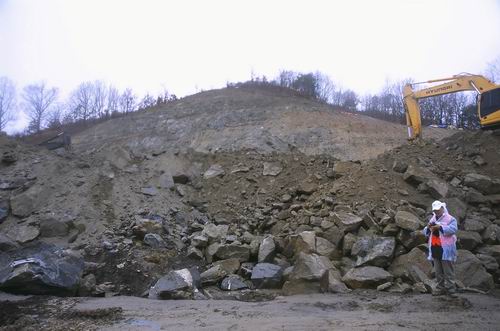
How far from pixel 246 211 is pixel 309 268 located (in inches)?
176

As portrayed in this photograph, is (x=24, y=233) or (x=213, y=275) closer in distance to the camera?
(x=213, y=275)

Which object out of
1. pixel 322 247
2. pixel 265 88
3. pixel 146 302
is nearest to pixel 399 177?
pixel 322 247

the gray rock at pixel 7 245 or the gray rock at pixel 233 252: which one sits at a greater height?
the gray rock at pixel 7 245

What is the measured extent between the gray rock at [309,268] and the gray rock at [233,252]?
5.06ft

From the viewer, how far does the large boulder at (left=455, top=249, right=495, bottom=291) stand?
7023mm

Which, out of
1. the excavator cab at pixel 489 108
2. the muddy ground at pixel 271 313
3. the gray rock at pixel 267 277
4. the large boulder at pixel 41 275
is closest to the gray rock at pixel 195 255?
the gray rock at pixel 267 277

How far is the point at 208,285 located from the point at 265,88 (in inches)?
674

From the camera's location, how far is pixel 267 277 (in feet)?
25.3

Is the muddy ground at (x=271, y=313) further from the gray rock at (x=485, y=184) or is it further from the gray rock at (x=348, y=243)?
the gray rock at (x=485, y=184)

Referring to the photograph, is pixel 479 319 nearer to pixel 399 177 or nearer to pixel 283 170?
pixel 399 177

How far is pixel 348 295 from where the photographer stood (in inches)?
271

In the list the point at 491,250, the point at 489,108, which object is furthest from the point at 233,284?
the point at 489,108

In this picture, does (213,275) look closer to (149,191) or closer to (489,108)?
(149,191)

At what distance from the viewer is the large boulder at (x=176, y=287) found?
7199mm
